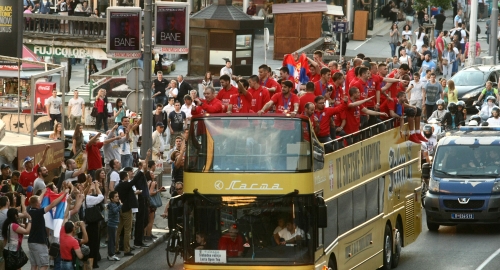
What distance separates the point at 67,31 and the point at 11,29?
2484 cm

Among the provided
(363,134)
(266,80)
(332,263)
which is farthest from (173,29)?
(332,263)

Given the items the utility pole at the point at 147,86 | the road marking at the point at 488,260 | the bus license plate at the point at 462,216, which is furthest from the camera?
the utility pole at the point at 147,86

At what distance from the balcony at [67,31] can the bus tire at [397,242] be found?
1225 inches

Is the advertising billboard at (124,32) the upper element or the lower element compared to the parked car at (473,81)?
upper

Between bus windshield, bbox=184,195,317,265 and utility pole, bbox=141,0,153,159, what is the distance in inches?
463

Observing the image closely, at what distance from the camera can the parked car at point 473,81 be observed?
43566mm

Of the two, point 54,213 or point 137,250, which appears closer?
point 54,213

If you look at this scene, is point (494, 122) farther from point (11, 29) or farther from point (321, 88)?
point (11, 29)

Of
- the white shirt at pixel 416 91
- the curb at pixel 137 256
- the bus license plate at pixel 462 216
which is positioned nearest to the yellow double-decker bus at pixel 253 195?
the curb at pixel 137 256

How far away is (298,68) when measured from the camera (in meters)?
28.3


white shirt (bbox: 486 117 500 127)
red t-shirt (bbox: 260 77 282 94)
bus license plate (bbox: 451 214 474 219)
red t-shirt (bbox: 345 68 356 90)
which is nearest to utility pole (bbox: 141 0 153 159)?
red t-shirt (bbox: 345 68 356 90)

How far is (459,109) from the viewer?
118 feet

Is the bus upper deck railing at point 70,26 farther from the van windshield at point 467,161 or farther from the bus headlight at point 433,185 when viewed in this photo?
the bus headlight at point 433,185

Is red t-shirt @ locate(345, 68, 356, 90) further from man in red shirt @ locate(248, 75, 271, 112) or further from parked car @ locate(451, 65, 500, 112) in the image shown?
parked car @ locate(451, 65, 500, 112)
